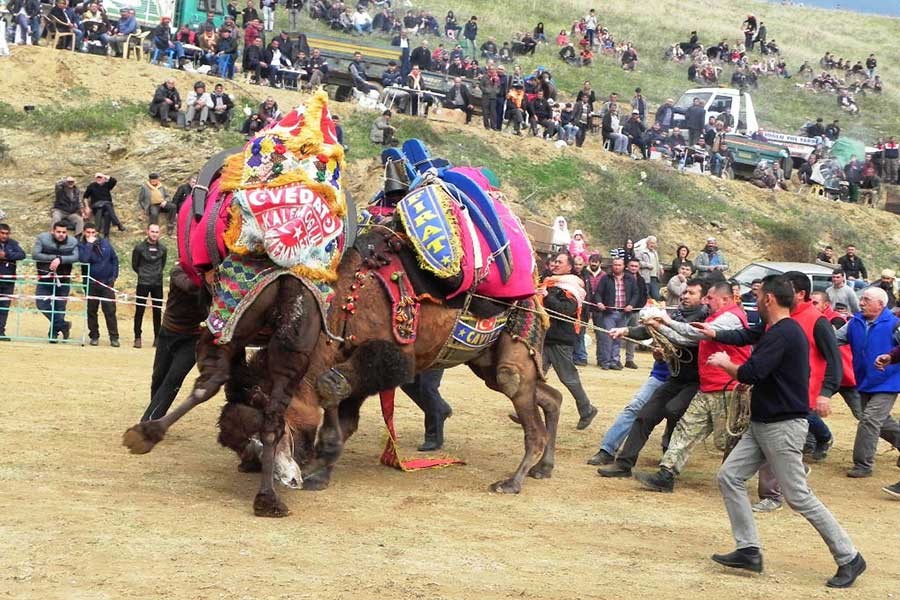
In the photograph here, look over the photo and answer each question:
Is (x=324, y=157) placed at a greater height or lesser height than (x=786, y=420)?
greater

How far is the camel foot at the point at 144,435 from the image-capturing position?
26.5ft

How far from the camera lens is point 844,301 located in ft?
61.9

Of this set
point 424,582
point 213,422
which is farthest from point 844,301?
point 424,582

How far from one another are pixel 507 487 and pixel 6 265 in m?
10.9

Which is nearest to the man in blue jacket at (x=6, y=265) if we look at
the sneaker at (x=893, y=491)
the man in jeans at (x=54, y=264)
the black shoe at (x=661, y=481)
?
the man in jeans at (x=54, y=264)

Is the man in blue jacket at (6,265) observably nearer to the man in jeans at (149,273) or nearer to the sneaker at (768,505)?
the man in jeans at (149,273)

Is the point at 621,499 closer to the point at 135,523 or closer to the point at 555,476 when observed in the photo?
the point at 555,476

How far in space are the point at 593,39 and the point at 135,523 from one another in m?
46.8

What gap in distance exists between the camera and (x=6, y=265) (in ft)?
58.9

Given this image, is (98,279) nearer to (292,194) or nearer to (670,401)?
(670,401)

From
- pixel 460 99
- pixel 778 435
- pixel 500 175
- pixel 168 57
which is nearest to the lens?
pixel 778 435

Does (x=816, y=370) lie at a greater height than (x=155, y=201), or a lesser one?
greater

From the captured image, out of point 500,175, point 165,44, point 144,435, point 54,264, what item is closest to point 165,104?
point 165,44

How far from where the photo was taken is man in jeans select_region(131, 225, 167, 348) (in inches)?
727
